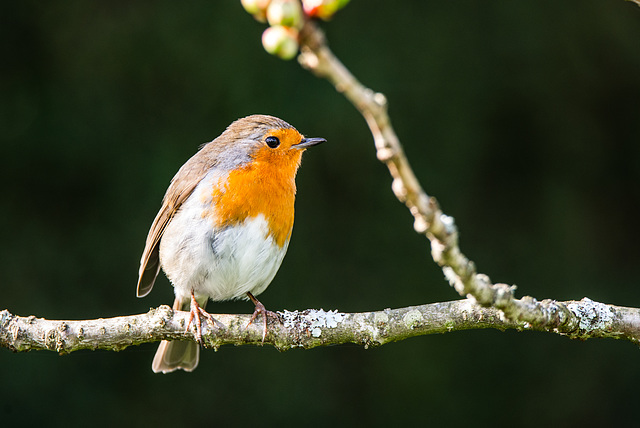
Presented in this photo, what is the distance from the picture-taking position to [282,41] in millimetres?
846

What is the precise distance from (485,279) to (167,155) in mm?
2759

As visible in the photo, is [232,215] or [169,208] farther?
[169,208]

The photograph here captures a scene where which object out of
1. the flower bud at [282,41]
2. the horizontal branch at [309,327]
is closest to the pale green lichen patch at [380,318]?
the horizontal branch at [309,327]

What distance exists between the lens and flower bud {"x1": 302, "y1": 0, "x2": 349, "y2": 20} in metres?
0.84

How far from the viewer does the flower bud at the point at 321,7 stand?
0.84 m

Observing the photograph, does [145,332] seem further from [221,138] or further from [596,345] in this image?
[596,345]

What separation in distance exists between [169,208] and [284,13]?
105 inches

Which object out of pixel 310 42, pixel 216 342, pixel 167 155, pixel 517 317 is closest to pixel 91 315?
pixel 167 155

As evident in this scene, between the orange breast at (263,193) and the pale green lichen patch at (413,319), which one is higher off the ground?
the orange breast at (263,193)

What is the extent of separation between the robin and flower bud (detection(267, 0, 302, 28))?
2087mm

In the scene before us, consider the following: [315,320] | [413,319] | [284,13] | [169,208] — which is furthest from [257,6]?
[169,208]

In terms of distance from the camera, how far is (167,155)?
3980 mm

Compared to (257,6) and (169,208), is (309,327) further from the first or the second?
(257,6)

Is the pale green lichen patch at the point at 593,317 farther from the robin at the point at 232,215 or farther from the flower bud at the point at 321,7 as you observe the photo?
the flower bud at the point at 321,7
